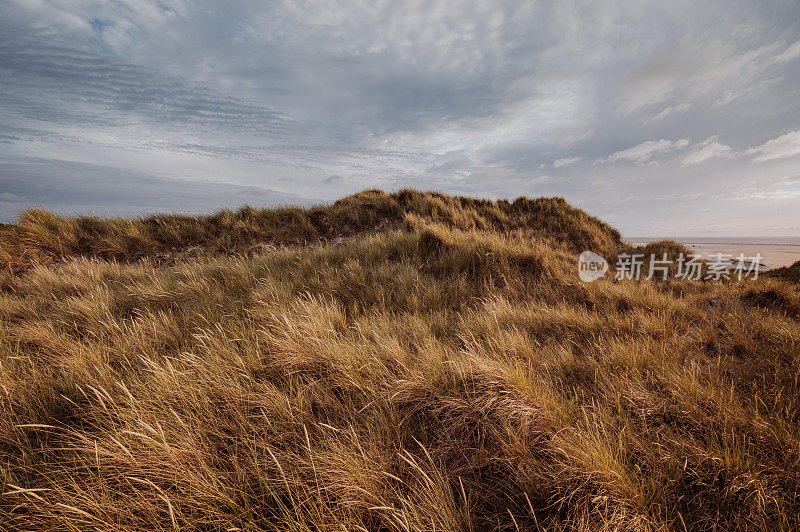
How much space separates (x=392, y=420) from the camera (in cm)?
180

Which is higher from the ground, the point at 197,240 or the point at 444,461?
the point at 197,240

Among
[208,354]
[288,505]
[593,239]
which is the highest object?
[593,239]

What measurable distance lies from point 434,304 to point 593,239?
427 inches

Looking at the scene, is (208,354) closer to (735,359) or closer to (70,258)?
(735,359)

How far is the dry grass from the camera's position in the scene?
4.29 ft

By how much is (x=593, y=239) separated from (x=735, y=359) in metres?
10.2

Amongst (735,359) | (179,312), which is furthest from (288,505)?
(735,359)

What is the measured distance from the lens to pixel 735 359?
9.36ft

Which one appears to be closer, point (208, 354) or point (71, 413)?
point (71, 413)

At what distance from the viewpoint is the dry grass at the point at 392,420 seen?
1.31 meters

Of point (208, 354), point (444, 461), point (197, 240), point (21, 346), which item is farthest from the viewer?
point (197, 240)

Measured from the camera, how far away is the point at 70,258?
6836 millimetres

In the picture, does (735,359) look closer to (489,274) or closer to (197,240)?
(489,274)

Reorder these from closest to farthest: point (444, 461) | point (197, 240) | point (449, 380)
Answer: point (444, 461) → point (449, 380) → point (197, 240)
